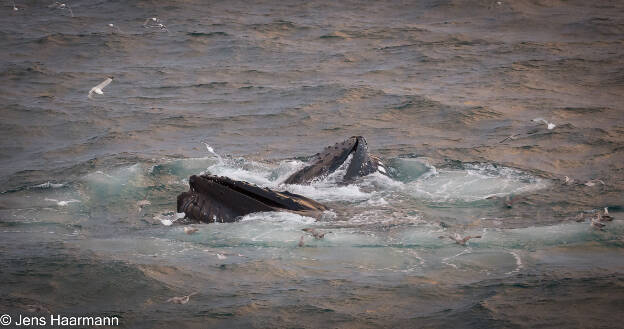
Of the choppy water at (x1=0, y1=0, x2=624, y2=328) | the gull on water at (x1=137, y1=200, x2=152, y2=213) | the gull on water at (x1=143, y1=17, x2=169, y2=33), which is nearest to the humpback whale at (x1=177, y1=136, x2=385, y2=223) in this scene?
the choppy water at (x1=0, y1=0, x2=624, y2=328)

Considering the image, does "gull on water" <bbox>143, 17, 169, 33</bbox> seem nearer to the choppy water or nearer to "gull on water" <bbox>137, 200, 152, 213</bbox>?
the choppy water

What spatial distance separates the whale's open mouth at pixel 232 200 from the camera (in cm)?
927

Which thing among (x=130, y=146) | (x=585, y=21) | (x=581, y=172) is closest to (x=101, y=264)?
(x=130, y=146)

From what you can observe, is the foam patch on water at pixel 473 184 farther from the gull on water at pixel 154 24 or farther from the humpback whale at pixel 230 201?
the gull on water at pixel 154 24

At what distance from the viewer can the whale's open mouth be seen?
30.4 ft

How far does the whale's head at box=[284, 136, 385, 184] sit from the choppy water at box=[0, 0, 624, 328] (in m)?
0.23

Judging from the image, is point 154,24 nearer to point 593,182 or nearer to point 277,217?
point 277,217

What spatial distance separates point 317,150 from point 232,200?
4.13m

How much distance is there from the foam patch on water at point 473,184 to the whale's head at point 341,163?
73 cm

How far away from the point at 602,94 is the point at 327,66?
6.47 m

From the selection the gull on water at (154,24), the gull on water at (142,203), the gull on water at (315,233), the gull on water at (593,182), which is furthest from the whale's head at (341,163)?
the gull on water at (154,24)

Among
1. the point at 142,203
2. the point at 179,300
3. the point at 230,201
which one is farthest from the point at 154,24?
the point at 179,300

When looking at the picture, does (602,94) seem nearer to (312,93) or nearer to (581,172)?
(581,172)

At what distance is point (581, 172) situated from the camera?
11492 mm
